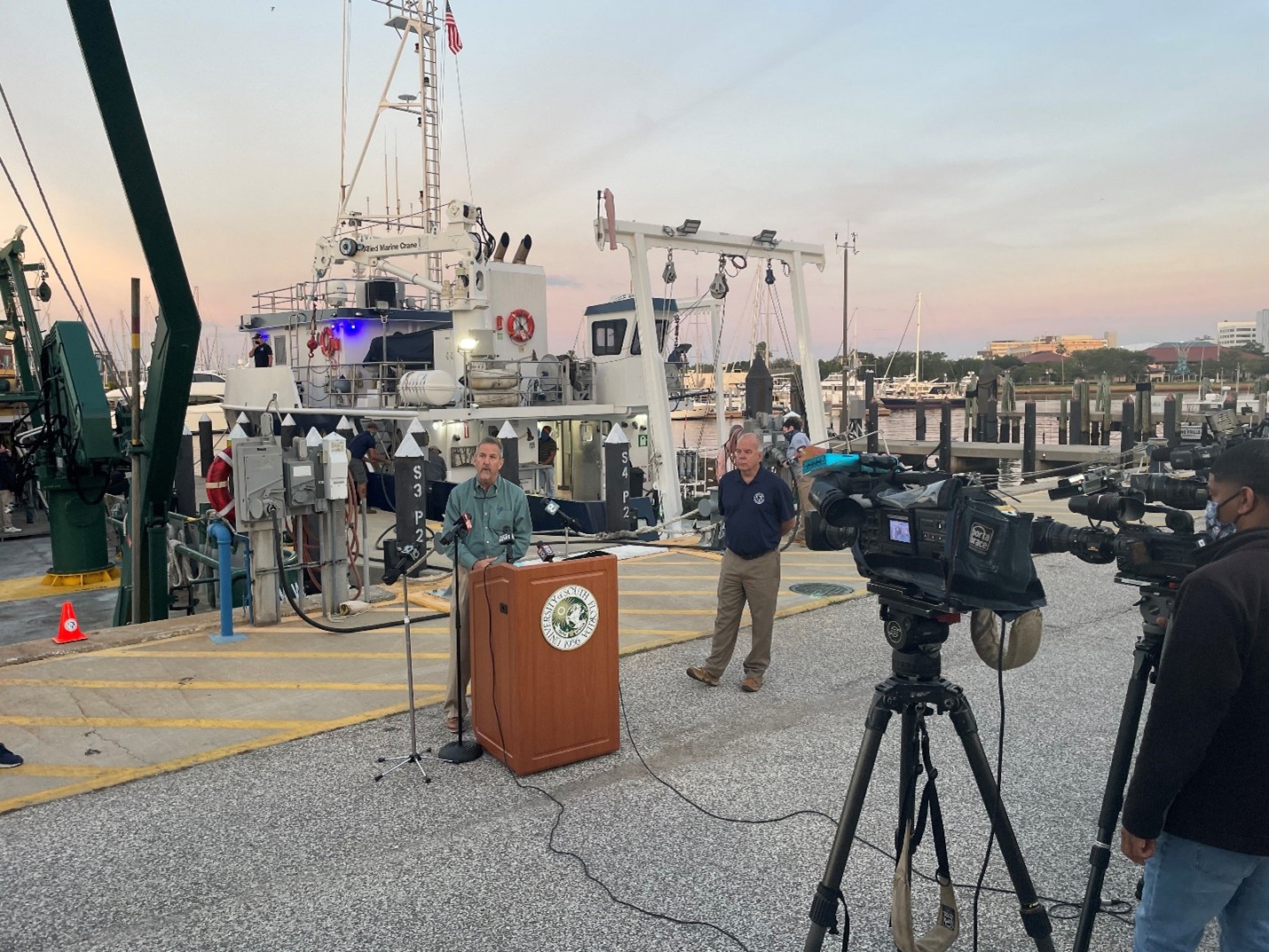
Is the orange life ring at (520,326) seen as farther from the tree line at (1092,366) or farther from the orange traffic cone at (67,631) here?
the tree line at (1092,366)

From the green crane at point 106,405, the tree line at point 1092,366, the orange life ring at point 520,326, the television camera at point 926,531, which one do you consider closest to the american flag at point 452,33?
the orange life ring at point 520,326

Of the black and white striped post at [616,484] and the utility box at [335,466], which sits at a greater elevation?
the utility box at [335,466]

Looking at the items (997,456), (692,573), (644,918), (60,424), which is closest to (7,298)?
(60,424)

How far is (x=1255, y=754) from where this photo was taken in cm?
210

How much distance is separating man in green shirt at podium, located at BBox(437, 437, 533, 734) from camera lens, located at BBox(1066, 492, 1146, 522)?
9.80 feet

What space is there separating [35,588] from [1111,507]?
12616 mm

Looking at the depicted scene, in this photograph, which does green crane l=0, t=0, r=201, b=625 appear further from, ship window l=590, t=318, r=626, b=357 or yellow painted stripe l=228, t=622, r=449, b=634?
ship window l=590, t=318, r=626, b=357

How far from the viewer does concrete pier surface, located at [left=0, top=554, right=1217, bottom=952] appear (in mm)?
3236

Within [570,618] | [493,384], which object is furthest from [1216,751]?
[493,384]

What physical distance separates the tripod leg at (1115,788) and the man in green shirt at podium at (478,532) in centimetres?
314

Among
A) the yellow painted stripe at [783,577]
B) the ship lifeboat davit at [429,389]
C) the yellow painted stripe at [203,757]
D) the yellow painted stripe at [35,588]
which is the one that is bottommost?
the yellow painted stripe at [35,588]

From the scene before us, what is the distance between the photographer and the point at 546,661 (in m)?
4.60

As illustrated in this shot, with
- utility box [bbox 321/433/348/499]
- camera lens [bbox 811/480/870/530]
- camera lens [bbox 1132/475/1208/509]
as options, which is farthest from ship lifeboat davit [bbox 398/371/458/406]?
camera lens [bbox 1132/475/1208/509]

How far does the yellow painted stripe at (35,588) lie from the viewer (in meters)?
10.9
